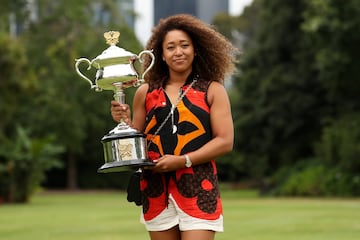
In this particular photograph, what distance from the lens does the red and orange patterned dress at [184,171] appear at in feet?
18.4

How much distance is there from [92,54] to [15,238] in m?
40.9

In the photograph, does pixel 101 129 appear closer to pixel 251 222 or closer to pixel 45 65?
pixel 45 65

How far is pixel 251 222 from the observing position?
19891mm

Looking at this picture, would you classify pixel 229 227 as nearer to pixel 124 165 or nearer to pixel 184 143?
pixel 184 143

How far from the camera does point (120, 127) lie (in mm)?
5598

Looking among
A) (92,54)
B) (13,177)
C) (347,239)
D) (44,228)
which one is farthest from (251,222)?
(92,54)

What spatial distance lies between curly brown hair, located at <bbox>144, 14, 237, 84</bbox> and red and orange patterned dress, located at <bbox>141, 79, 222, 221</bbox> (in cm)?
25

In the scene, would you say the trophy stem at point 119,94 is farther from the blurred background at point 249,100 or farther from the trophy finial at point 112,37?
the blurred background at point 249,100

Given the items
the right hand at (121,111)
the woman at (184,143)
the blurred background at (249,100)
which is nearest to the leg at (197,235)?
the woman at (184,143)

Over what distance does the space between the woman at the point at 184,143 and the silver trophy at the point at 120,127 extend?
0.34ft

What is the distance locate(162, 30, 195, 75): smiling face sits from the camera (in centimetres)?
573

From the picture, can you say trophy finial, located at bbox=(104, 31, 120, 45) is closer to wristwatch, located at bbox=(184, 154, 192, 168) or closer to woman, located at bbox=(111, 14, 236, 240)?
woman, located at bbox=(111, 14, 236, 240)

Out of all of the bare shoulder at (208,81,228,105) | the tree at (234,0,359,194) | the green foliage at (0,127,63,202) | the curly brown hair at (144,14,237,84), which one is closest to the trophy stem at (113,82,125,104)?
the curly brown hair at (144,14,237,84)

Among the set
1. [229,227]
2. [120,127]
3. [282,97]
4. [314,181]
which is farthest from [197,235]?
[282,97]
